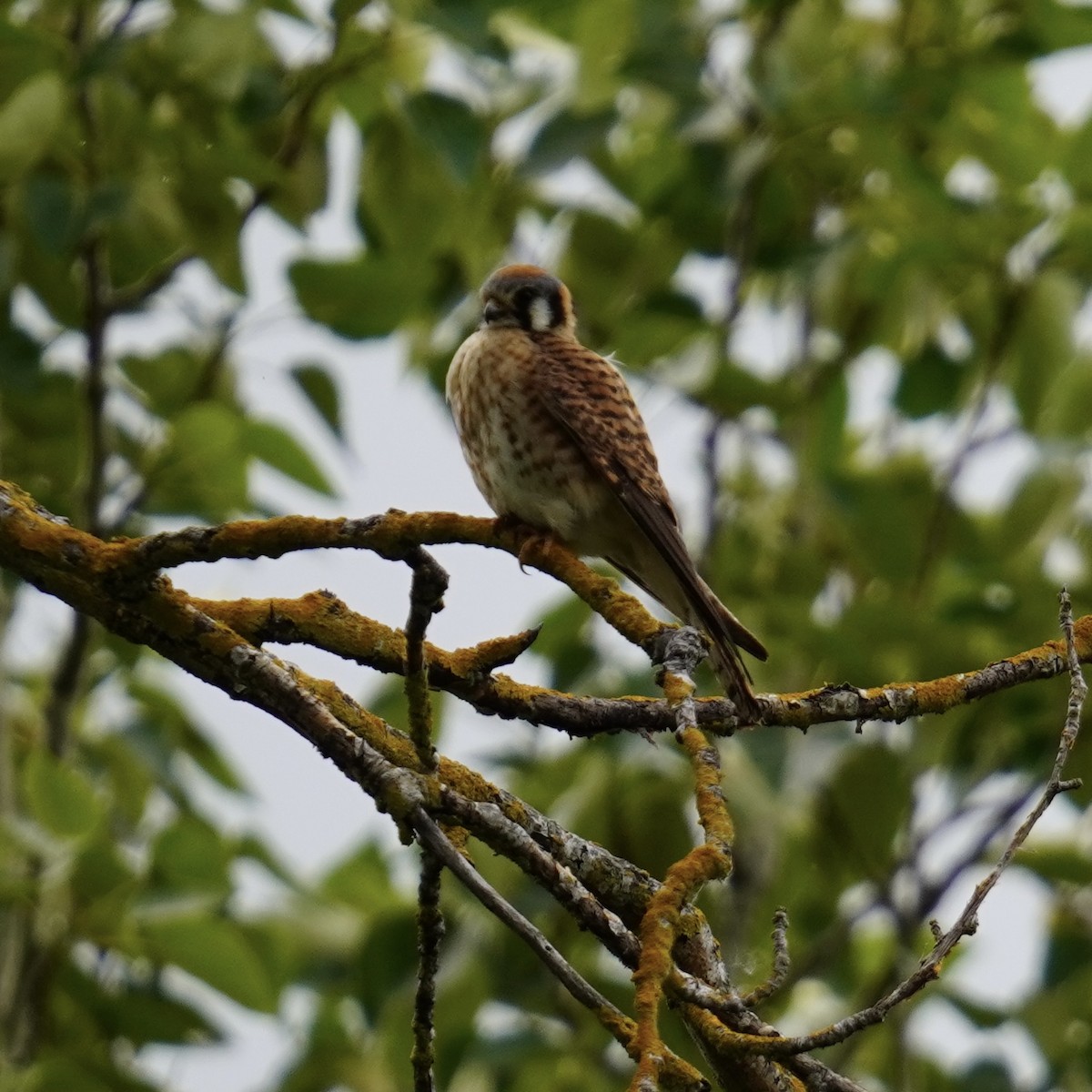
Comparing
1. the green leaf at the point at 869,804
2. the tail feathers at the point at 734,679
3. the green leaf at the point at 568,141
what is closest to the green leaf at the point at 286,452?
the green leaf at the point at 568,141

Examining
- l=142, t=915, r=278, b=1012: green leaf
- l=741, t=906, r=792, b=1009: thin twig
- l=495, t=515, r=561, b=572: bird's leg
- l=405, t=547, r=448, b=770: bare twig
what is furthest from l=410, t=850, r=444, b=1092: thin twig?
l=142, t=915, r=278, b=1012: green leaf

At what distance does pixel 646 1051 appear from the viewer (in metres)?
1.83

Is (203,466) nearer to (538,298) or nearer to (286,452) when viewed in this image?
(286,452)

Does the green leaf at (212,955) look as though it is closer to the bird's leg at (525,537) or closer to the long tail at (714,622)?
the bird's leg at (525,537)

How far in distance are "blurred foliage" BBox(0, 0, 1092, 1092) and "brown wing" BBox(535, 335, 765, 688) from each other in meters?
0.54

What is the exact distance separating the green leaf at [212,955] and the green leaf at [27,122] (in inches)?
74.6

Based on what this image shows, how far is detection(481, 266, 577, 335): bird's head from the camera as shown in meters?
5.54

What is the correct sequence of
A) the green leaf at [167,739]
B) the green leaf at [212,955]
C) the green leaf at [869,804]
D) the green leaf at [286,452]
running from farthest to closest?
the green leaf at [869,804], the green leaf at [167,739], the green leaf at [286,452], the green leaf at [212,955]

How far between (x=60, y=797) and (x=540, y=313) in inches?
80.8

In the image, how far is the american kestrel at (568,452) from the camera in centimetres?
461

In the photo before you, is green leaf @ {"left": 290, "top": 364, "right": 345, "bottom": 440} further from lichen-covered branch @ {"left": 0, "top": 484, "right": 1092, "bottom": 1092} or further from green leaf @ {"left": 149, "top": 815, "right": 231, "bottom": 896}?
lichen-covered branch @ {"left": 0, "top": 484, "right": 1092, "bottom": 1092}

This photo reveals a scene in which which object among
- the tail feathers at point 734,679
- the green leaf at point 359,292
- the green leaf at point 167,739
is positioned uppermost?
the green leaf at point 359,292

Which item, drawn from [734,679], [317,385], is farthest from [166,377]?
[734,679]

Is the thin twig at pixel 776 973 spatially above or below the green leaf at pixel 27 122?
below
